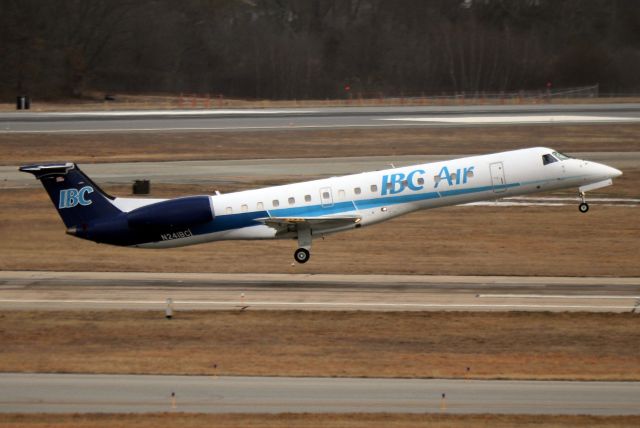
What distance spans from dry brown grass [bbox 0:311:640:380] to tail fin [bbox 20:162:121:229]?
17.1 ft

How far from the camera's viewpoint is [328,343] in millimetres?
28781

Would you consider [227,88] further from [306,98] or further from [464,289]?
[464,289]

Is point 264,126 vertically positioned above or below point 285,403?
above

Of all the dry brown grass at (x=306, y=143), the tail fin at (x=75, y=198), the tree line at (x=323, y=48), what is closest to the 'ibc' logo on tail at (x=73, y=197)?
the tail fin at (x=75, y=198)

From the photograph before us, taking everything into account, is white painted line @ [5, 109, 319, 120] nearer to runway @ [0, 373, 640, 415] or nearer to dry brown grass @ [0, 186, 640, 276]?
dry brown grass @ [0, 186, 640, 276]

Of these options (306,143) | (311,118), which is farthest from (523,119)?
(306,143)

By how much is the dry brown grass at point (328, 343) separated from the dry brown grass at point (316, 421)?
341 cm

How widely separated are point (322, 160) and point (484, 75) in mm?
51624

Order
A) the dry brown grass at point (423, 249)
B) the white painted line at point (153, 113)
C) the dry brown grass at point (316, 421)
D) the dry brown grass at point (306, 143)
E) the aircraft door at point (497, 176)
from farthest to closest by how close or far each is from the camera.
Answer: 1. the white painted line at point (153, 113)
2. the dry brown grass at point (306, 143)
3. the dry brown grass at point (423, 249)
4. the aircraft door at point (497, 176)
5. the dry brown grass at point (316, 421)

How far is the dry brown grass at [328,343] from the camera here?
26219mm

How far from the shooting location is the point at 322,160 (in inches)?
2685

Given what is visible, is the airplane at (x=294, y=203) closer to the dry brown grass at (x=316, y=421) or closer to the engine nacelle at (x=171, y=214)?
the engine nacelle at (x=171, y=214)

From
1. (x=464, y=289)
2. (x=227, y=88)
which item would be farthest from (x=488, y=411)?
(x=227, y=88)

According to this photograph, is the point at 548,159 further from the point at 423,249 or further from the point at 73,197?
the point at 73,197
